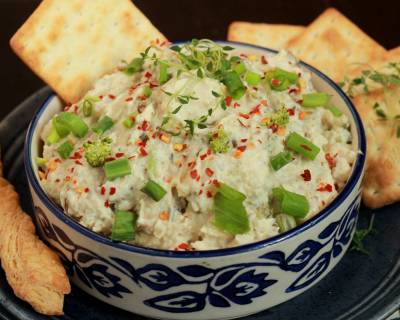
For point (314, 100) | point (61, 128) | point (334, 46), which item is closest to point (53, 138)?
point (61, 128)

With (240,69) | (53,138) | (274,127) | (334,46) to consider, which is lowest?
(334,46)

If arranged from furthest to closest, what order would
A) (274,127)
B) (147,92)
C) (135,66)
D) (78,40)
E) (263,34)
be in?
(263,34), (78,40), (135,66), (147,92), (274,127)

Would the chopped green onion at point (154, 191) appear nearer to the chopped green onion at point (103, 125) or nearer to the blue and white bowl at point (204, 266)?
the blue and white bowl at point (204, 266)

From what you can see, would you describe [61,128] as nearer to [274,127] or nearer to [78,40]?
[78,40]

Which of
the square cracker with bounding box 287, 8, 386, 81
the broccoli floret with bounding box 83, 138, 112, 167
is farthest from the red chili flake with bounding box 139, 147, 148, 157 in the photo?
the square cracker with bounding box 287, 8, 386, 81

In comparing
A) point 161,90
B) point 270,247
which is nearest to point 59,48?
point 161,90

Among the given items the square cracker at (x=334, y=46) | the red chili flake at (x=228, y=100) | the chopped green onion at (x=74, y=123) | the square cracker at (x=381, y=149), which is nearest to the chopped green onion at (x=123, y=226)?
the chopped green onion at (x=74, y=123)
